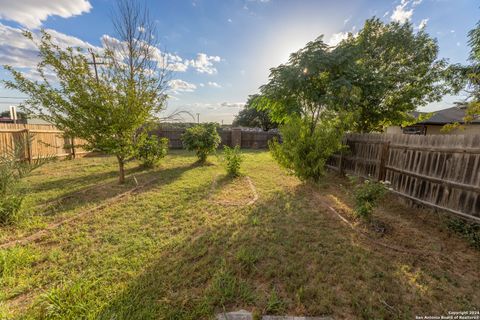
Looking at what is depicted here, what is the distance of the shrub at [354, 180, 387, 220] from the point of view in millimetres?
3244

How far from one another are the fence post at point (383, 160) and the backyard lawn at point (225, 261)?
945 millimetres

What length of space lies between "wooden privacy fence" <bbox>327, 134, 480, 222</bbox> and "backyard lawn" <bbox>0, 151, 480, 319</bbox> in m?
0.43

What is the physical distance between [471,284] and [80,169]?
1050 centimetres

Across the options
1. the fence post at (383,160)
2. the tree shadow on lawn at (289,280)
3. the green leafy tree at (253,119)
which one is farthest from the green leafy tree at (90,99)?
the green leafy tree at (253,119)

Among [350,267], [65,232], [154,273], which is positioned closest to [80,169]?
[65,232]

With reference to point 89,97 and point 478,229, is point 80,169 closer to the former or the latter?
point 89,97

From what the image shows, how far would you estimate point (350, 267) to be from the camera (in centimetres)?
239

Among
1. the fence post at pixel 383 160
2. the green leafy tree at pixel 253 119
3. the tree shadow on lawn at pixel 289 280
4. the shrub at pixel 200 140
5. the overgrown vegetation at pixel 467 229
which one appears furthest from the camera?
the green leafy tree at pixel 253 119

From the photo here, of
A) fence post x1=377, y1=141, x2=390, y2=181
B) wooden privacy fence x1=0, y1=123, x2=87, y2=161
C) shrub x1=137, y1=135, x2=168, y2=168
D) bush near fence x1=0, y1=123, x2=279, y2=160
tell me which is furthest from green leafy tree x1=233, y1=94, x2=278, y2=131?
fence post x1=377, y1=141, x2=390, y2=181

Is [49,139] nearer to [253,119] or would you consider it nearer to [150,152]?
[150,152]

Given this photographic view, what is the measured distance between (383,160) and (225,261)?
16.1ft

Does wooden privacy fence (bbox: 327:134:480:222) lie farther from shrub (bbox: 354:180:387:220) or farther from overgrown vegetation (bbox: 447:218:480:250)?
shrub (bbox: 354:180:387:220)

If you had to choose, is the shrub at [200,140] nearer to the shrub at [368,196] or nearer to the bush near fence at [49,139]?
the bush near fence at [49,139]

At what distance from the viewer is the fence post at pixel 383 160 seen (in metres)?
5.00
